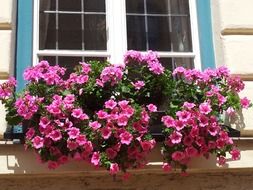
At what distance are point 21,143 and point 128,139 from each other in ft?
2.65

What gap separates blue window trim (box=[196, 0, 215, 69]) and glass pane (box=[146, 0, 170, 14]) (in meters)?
0.30

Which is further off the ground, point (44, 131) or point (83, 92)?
point (83, 92)

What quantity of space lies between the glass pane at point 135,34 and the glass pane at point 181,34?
0.28 m

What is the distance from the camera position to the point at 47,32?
4914mm

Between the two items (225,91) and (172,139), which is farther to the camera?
(225,91)

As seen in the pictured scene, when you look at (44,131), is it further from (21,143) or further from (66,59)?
(66,59)

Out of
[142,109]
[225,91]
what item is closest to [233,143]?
[225,91]

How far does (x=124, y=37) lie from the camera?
487 cm

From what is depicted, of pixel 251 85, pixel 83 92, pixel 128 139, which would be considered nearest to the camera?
pixel 128 139

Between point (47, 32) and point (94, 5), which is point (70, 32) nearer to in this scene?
point (47, 32)

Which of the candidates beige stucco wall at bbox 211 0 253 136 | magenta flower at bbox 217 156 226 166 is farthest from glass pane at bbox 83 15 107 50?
magenta flower at bbox 217 156 226 166

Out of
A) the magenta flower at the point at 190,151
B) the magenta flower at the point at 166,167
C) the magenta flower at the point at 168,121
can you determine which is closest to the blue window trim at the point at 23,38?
the magenta flower at the point at 168,121

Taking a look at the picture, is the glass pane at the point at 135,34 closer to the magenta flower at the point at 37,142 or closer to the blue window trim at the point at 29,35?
the blue window trim at the point at 29,35

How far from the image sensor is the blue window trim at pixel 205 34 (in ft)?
15.9
